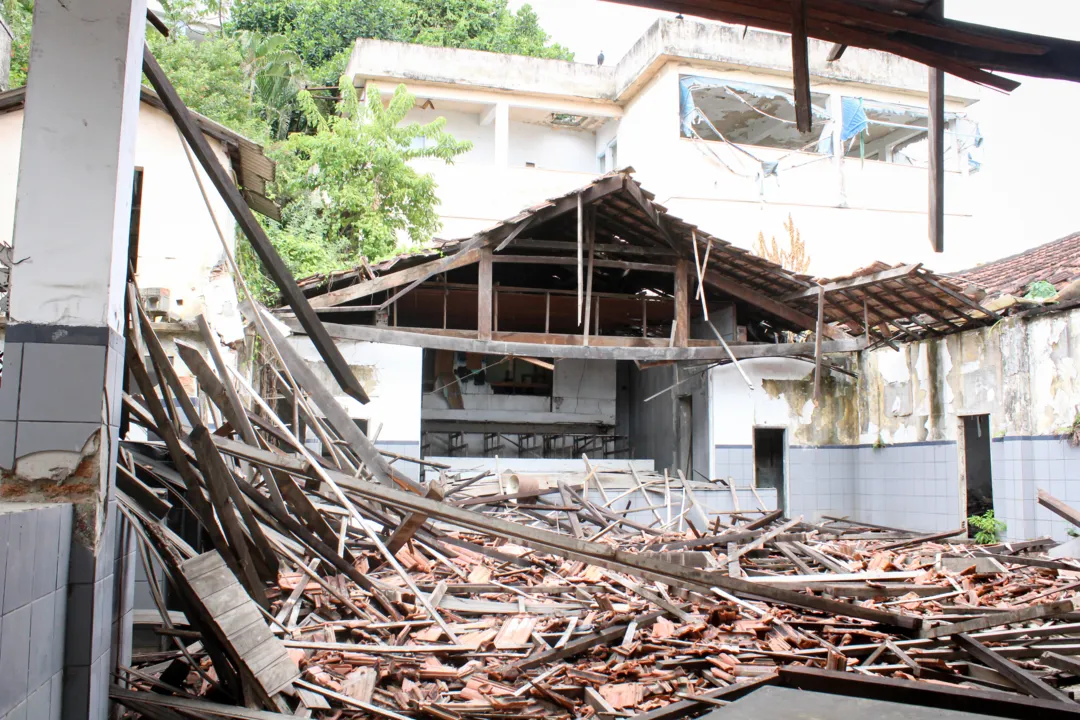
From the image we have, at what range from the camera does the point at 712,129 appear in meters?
23.0

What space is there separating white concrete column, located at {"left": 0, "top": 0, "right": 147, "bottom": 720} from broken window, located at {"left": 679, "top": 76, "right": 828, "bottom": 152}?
60.2 ft

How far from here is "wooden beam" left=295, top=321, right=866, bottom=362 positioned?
13.3 meters

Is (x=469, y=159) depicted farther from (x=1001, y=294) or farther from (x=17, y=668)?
(x=17, y=668)

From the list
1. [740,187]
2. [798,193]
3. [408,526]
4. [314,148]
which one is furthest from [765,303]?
[408,526]

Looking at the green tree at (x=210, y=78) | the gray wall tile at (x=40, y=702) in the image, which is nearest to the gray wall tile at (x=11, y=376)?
the gray wall tile at (x=40, y=702)

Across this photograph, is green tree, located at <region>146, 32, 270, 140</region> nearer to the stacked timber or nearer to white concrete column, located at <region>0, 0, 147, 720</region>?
the stacked timber

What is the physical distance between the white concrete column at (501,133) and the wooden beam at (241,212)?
18116 millimetres

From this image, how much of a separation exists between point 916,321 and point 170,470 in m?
11.7

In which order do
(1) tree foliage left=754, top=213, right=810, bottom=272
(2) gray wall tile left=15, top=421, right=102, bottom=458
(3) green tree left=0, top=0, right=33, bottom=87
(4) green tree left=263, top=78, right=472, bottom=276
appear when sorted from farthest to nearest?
(1) tree foliage left=754, top=213, right=810, bottom=272 < (3) green tree left=0, top=0, right=33, bottom=87 < (4) green tree left=263, top=78, right=472, bottom=276 < (2) gray wall tile left=15, top=421, right=102, bottom=458

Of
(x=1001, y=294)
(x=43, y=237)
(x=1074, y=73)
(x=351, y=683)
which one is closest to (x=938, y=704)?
(x=1074, y=73)

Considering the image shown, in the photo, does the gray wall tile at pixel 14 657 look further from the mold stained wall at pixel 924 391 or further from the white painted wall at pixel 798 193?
the white painted wall at pixel 798 193

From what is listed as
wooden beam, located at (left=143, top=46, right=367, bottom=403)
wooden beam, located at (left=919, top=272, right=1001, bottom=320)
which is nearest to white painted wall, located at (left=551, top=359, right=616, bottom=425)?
wooden beam, located at (left=919, top=272, right=1001, bottom=320)

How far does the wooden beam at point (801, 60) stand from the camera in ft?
10.7

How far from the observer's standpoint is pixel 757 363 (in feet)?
50.9
